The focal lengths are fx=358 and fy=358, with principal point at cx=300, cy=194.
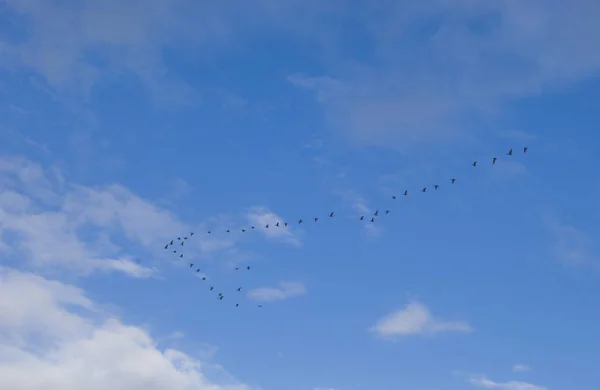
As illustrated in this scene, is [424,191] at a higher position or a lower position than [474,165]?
lower

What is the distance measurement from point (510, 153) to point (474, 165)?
29.9ft

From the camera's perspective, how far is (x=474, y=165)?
10000cm

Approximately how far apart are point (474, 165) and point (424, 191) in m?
15.6

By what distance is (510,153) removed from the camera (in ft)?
312

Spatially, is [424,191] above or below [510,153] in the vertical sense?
below

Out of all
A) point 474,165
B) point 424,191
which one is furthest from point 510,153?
point 424,191

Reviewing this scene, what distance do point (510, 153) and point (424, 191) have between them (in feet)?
78.3

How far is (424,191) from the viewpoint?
330 ft

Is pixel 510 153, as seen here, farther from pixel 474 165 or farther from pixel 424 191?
pixel 424 191
